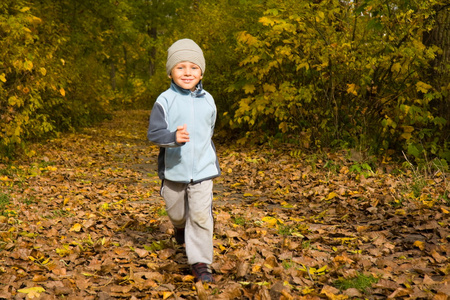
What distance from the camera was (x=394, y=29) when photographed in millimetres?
Answer: 7055

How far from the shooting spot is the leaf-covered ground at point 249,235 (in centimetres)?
312

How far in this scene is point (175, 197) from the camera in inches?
135

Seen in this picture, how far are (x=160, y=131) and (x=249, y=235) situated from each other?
1.73 metres

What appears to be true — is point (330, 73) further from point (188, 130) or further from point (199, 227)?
point (199, 227)

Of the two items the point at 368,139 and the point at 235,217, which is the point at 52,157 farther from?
the point at 368,139

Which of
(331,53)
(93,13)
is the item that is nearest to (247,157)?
(331,53)

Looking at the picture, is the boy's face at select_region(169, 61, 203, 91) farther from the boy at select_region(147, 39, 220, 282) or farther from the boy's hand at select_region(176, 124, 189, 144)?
the boy's hand at select_region(176, 124, 189, 144)

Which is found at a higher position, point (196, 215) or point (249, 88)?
point (249, 88)

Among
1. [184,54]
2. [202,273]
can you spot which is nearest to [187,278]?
[202,273]

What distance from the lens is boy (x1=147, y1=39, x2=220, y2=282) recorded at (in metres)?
3.30

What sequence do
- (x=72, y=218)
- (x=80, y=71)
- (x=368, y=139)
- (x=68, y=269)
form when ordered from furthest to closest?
(x=80, y=71) → (x=368, y=139) → (x=72, y=218) → (x=68, y=269)

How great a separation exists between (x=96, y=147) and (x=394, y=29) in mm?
7712

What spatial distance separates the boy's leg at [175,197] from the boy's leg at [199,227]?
98 mm

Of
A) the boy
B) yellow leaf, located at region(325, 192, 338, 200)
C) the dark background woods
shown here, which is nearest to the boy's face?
the boy
